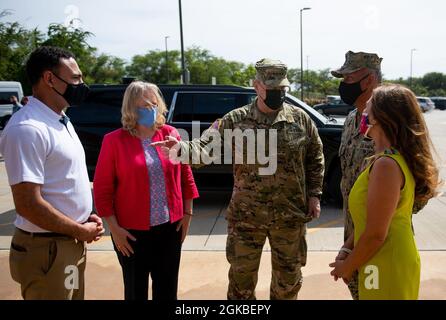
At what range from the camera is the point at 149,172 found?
2.65 meters

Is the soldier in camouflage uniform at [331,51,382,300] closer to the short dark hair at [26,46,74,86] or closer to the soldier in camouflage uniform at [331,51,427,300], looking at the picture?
the soldier in camouflage uniform at [331,51,427,300]

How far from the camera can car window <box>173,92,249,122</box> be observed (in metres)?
6.60

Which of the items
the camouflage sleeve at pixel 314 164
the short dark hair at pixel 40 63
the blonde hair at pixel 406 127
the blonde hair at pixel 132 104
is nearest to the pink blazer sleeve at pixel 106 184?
the blonde hair at pixel 132 104

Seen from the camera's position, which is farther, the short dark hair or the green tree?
the green tree

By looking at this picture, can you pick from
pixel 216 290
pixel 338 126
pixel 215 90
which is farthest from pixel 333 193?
pixel 216 290

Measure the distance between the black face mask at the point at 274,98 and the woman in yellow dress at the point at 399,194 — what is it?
0.89 meters

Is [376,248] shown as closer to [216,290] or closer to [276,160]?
[276,160]

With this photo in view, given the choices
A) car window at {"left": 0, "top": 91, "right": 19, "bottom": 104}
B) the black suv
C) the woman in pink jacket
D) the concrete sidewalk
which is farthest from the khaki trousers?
car window at {"left": 0, "top": 91, "right": 19, "bottom": 104}

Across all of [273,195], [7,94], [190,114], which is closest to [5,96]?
[7,94]

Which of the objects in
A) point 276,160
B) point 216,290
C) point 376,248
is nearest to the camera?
point 376,248

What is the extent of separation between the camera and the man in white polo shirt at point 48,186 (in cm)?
203

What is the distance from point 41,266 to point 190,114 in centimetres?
465

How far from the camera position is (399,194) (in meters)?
1.89
